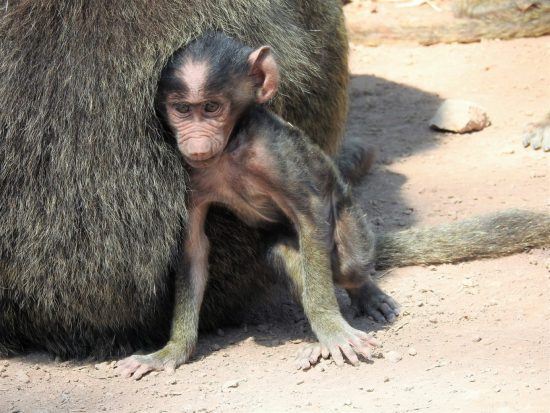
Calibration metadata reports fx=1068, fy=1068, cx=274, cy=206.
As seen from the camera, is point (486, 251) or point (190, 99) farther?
point (486, 251)

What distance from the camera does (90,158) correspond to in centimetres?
401

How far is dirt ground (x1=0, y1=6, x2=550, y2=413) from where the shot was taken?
378 cm

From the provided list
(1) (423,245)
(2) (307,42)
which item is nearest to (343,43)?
(2) (307,42)

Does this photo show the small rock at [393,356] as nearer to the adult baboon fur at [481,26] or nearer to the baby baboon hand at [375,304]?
the baby baboon hand at [375,304]

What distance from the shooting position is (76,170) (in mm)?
4012

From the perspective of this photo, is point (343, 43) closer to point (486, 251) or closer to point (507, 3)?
point (486, 251)

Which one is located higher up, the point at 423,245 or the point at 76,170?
the point at 76,170

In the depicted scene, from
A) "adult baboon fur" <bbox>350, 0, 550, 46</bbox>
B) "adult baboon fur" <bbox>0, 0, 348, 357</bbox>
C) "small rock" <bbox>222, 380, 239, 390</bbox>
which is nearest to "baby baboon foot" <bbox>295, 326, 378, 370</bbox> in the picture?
"small rock" <bbox>222, 380, 239, 390</bbox>

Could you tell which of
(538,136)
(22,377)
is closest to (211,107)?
(22,377)

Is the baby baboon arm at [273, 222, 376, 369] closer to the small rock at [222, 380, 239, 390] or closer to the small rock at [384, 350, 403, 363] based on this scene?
the small rock at [384, 350, 403, 363]

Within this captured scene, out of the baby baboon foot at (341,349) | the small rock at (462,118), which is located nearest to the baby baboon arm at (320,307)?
the baby baboon foot at (341,349)

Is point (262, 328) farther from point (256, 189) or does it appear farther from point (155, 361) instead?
point (256, 189)

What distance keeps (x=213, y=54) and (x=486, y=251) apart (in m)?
1.83

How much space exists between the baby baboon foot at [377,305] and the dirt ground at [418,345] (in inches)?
1.9
